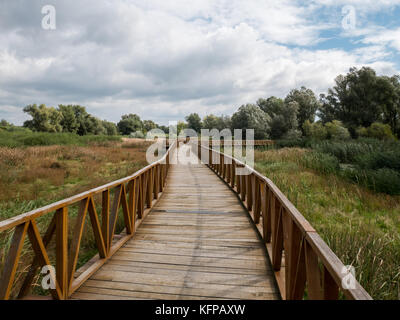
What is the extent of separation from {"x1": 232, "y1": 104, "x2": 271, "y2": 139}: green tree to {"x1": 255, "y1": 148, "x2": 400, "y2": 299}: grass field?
26.2 metres

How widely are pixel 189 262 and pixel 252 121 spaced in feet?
116

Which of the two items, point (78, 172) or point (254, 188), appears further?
point (78, 172)

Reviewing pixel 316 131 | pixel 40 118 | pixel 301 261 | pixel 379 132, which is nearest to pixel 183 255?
pixel 301 261

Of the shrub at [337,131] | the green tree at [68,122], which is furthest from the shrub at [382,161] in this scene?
the green tree at [68,122]

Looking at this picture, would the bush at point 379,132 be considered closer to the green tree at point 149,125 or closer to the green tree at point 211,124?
the green tree at point 211,124

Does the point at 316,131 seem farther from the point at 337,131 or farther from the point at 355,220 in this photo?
the point at 355,220

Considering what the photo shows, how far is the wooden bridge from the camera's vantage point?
1.74 m

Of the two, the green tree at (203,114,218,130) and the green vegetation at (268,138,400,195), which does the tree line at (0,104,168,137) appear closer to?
the green tree at (203,114,218,130)

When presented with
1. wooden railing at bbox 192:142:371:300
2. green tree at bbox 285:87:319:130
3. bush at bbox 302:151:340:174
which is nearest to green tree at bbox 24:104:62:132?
green tree at bbox 285:87:319:130
